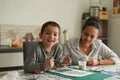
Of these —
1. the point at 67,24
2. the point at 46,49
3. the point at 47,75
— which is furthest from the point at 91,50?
the point at 67,24

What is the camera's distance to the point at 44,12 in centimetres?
378

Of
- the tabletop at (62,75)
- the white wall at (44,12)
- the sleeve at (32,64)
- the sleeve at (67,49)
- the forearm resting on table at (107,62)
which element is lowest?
the tabletop at (62,75)

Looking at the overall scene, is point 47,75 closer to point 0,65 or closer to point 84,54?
point 84,54

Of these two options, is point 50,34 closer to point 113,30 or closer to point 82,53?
point 82,53

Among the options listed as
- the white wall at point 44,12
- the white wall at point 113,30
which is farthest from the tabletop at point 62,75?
the white wall at point 113,30

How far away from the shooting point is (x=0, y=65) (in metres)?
3.25

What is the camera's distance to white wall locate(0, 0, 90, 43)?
11.4 ft


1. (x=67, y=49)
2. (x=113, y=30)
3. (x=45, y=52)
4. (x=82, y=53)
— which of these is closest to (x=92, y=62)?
(x=82, y=53)

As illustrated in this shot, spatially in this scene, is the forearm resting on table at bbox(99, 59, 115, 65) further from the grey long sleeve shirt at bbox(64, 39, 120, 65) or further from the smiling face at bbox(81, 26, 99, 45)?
the smiling face at bbox(81, 26, 99, 45)

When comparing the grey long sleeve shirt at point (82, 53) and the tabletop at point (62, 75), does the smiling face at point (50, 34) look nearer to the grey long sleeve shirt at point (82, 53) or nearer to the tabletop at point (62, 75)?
the tabletop at point (62, 75)

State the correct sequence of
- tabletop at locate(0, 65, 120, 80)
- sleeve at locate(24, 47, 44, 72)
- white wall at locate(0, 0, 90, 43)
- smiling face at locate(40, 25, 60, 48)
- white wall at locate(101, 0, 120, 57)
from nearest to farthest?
tabletop at locate(0, 65, 120, 80), sleeve at locate(24, 47, 44, 72), smiling face at locate(40, 25, 60, 48), white wall at locate(0, 0, 90, 43), white wall at locate(101, 0, 120, 57)

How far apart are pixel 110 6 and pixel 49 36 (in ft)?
9.99

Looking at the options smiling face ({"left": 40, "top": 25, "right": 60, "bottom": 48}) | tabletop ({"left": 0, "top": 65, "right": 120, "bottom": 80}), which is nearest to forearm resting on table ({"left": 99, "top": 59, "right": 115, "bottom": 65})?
tabletop ({"left": 0, "top": 65, "right": 120, "bottom": 80})

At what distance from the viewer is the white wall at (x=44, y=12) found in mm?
3471
